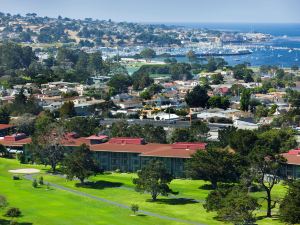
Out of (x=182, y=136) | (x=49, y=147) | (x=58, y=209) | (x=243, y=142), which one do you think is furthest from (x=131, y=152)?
(x=58, y=209)

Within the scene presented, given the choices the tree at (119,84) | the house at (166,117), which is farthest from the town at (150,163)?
the tree at (119,84)

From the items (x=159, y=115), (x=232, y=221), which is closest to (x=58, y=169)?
(x=232, y=221)

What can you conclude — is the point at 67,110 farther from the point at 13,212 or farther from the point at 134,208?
the point at 134,208

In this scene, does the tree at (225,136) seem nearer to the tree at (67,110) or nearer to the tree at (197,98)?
the tree at (67,110)

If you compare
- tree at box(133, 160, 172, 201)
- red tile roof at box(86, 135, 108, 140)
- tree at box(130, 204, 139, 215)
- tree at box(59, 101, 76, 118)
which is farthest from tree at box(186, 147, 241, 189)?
tree at box(59, 101, 76, 118)

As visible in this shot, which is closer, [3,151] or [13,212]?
[13,212]
